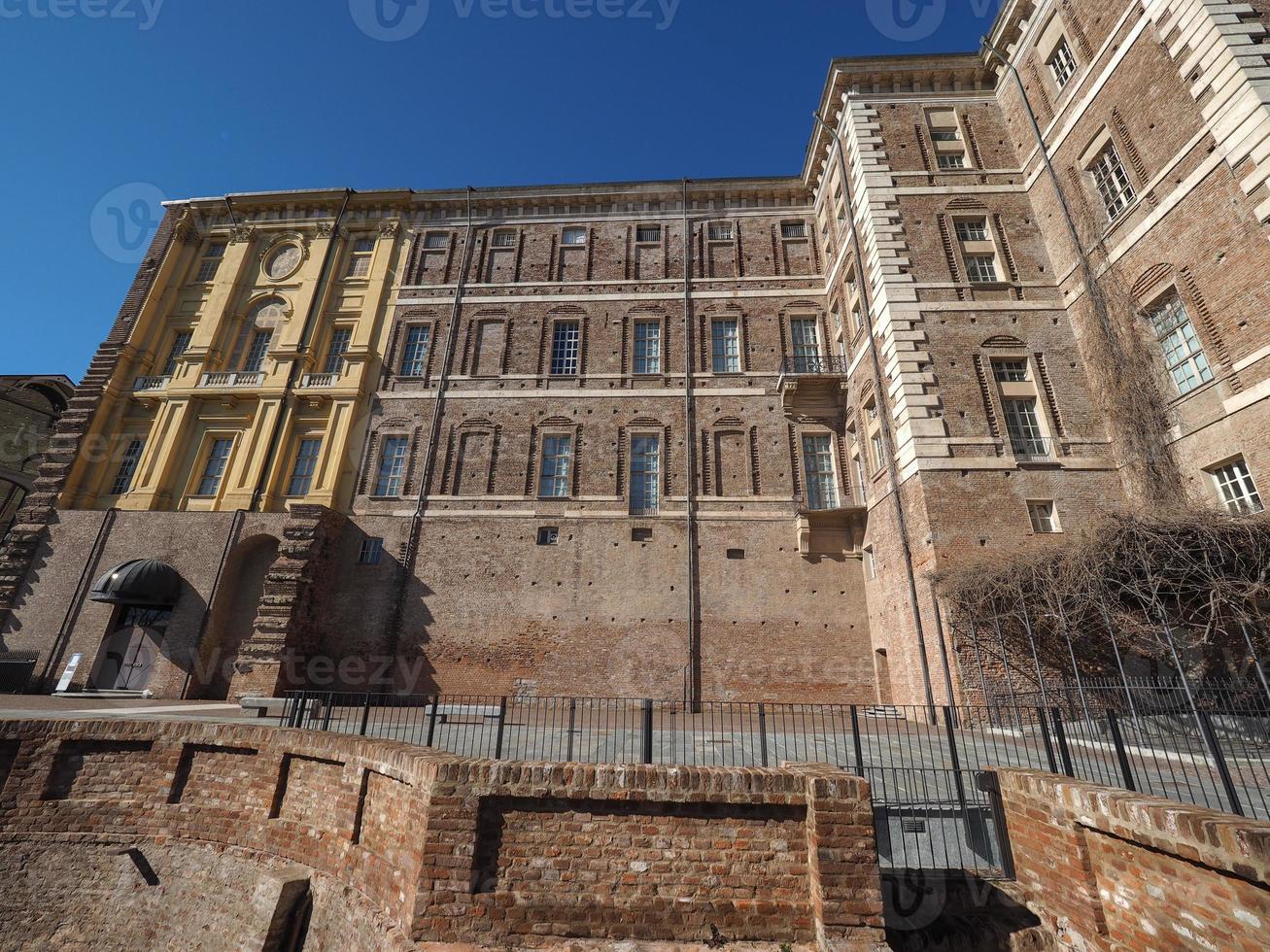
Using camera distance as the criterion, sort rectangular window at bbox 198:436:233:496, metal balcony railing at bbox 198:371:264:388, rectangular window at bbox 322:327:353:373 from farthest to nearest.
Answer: rectangular window at bbox 322:327:353:373 → metal balcony railing at bbox 198:371:264:388 → rectangular window at bbox 198:436:233:496

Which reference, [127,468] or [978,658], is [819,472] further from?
[127,468]

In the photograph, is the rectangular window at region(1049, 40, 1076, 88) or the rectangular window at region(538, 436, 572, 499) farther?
the rectangular window at region(538, 436, 572, 499)

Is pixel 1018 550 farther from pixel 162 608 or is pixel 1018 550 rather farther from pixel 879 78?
pixel 162 608

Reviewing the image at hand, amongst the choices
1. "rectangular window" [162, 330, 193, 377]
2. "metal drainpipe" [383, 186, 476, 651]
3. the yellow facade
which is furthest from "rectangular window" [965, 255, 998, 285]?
"rectangular window" [162, 330, 193, 377]

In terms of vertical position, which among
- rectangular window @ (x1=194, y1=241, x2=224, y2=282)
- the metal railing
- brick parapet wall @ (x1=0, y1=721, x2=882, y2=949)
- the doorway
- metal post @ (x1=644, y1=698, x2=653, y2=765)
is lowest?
brick parapet wall @ (x1=0, y1=721, x2=882, y2=949)

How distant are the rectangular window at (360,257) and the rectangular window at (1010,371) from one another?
75.9ft

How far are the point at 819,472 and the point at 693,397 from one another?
16.7ft

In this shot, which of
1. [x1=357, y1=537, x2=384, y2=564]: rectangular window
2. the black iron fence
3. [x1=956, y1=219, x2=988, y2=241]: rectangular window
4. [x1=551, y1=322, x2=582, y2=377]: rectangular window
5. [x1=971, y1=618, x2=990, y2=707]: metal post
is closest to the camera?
the black iron fence

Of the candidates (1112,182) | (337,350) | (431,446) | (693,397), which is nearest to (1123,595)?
(1112,182)

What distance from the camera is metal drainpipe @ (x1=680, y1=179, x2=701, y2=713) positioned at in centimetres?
1644

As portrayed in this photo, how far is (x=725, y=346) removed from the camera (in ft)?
68.4

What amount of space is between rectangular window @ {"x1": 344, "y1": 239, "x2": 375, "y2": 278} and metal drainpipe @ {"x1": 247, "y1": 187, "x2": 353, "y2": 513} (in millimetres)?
732

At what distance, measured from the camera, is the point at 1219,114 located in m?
11.6

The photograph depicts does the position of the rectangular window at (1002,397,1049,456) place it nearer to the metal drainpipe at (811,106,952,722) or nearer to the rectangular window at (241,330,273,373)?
the metal drainpipe at (811,106,952,722)
